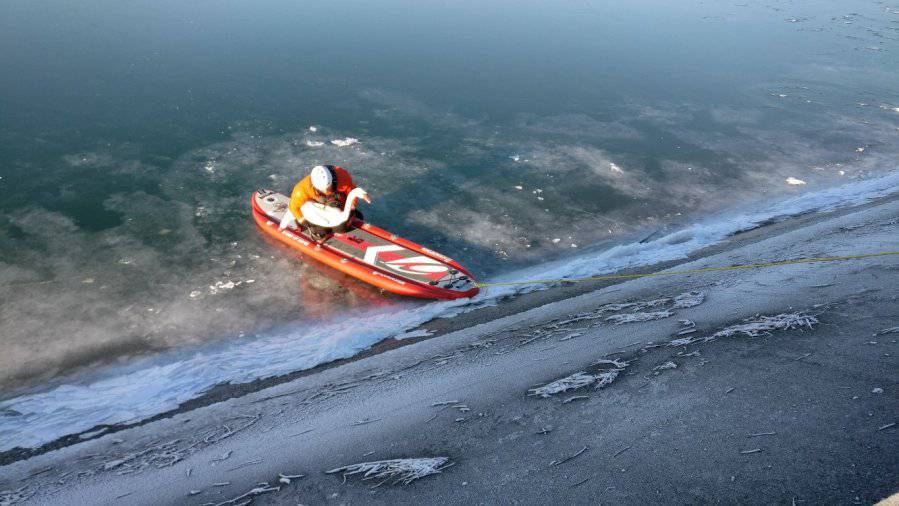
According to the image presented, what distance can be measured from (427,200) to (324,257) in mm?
2762

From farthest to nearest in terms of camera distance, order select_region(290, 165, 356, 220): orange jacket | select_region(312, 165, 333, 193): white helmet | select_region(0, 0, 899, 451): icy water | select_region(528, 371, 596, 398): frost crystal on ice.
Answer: select_region(290, 165, 356, 220): orange jacket, select_region(312, 165, 333, 193): white helmet, select_region(0, 0, 899, 451): icy water, select_region(528, 371, 596, 398): frost crystal on ice

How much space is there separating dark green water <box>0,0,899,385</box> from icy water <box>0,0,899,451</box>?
6 centimetres

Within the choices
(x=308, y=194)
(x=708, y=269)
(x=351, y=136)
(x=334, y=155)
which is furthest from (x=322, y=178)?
(x=708, y=269)

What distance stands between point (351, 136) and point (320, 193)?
14.8 feet

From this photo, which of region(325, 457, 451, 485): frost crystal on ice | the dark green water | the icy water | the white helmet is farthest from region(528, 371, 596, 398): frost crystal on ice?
the white helmet

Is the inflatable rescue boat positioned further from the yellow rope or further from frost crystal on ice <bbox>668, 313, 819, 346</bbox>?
frost crystal on ice <bbox>668, 313, 819, 346</bbox>

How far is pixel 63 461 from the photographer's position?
17.9 ft

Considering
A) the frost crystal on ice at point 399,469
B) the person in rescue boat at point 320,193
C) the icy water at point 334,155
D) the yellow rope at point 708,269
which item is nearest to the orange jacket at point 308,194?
the person in rescue boat at point 320,193

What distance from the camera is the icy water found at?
775 centimetres

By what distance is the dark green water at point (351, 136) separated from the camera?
859 centimetres

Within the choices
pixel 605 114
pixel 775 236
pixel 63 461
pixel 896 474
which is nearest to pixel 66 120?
pixel 63 461

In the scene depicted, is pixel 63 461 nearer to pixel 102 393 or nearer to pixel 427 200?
pixel 102 393

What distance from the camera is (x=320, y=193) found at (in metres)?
9.00

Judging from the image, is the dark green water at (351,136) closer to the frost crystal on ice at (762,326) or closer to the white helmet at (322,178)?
the white helmet at (322,178)
